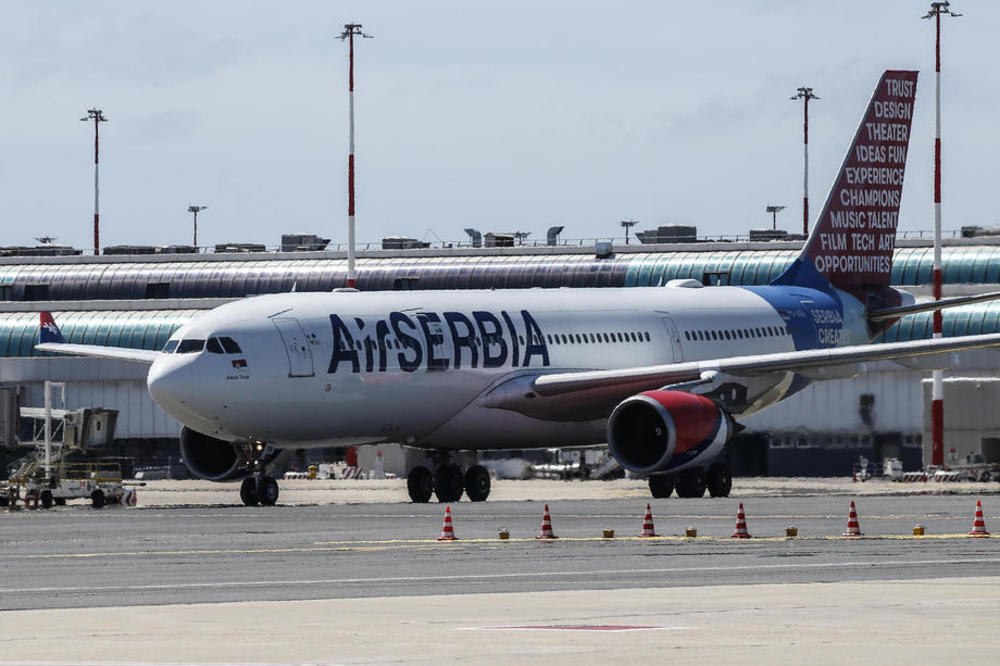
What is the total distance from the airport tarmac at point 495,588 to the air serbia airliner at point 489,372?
4295 mm

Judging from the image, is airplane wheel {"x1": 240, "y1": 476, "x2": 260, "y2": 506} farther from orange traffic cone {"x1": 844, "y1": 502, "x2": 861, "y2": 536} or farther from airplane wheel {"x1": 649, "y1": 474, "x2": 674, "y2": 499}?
orange traffic cone {"x1": 844, "y1": 502, "x2": 861, "y2": 536}

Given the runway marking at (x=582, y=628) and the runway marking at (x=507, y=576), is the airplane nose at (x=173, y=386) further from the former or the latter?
the runway marking at (x=582, y=628)

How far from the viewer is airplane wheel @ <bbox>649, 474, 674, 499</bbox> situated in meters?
52.0

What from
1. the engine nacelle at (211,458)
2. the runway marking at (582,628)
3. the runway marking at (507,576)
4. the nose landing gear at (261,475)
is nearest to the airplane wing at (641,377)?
the nose landing gear at (261,475)

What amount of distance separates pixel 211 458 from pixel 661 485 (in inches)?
429

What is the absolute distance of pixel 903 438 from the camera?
84.8 meters

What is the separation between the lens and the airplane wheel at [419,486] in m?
52.8

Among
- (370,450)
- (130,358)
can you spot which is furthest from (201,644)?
(370,450)

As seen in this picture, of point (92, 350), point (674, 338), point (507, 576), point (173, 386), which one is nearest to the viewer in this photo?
point (507, 576)

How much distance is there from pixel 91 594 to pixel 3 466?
47676mm

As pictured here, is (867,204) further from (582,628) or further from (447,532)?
(582,628)

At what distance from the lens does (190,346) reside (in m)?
48.1

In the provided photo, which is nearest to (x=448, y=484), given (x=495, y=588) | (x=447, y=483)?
(x=447, y=483)

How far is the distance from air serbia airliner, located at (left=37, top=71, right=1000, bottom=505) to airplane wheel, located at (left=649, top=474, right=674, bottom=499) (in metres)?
0.04
